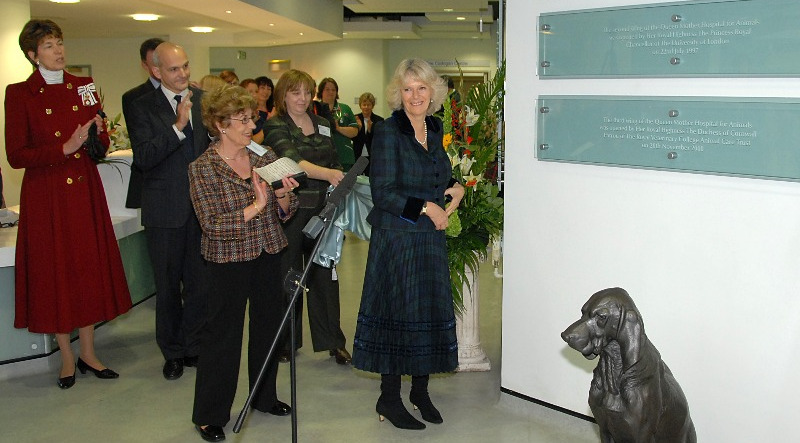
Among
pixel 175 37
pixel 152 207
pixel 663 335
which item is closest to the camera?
pixel 663 335

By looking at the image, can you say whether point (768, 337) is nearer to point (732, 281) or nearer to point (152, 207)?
point (732, 281)

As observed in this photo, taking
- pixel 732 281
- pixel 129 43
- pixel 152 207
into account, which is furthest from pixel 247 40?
pixel 732 281

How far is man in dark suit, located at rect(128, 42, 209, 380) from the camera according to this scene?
447 cm

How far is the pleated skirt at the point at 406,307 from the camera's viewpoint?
376cm

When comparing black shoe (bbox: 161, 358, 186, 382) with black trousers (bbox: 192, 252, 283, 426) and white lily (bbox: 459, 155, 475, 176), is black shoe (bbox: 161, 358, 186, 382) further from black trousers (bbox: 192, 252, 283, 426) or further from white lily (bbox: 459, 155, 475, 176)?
white lily (bbox: 459, 155, 475, 176)

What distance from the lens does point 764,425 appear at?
3148mm

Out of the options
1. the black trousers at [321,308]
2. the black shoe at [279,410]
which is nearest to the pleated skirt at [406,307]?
the black shoe at [279,410]

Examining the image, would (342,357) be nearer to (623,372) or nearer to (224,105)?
(224,105)

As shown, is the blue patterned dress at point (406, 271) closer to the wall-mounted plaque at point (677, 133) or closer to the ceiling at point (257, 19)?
the wall-mounted plaque at point (677, 133)

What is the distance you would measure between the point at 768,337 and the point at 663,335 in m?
0.45

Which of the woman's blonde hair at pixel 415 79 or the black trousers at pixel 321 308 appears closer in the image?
the woman's blonde hair at pixel 415 79

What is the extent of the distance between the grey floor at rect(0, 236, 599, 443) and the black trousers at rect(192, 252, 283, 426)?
0.22 m

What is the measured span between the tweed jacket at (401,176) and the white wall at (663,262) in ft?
1.42

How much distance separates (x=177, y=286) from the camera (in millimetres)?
4793
